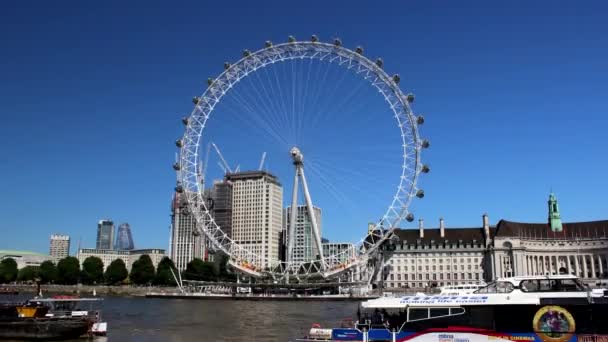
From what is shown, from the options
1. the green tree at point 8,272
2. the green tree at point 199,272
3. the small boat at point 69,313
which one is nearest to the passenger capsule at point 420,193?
the small boat at point 69,313

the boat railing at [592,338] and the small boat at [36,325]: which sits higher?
the boat railing at [592,338]

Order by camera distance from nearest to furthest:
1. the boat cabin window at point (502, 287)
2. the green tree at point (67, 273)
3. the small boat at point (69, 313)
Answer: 1. the boat cabin window at point (502, 287)
2. the small boat at point (69, 313)
3. the green tree at point (67, 273)

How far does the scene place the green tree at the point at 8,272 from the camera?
160750mm

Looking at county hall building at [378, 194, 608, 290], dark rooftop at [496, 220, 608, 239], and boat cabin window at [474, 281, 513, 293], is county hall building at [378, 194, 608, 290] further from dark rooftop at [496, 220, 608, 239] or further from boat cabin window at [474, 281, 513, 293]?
boat cabin window at [474, 281, 513, 293]

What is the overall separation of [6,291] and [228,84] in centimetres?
8955

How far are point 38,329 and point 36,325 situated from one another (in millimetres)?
299

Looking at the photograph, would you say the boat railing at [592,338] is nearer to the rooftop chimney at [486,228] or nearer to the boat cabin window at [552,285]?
the boat cabin window at [552,285]

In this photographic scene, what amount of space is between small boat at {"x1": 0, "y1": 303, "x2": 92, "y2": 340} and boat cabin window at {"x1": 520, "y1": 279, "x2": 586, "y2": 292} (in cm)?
2971

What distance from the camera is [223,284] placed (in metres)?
130

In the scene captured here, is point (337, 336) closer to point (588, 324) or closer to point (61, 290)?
point (588, 324)

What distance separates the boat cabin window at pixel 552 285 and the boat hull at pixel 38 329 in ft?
97.6

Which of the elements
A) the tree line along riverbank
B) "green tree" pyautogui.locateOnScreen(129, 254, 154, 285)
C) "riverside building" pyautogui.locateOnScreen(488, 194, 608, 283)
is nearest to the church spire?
"riverside building" pyautogui.locateOnScreen(488, 194, 608, 283)

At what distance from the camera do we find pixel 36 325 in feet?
130

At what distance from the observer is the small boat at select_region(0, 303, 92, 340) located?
39.7 meters
